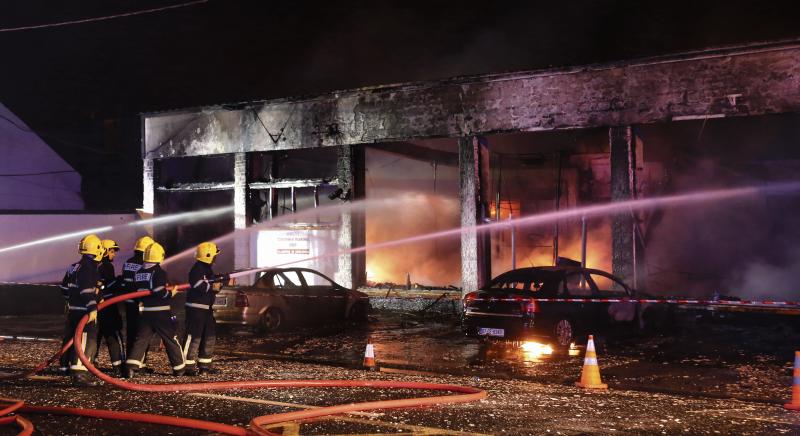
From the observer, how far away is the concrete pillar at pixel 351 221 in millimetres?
21922

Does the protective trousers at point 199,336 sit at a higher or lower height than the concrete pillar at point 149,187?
lower

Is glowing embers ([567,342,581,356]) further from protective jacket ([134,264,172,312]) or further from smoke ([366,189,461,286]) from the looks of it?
smoke ([366,189,461,286])

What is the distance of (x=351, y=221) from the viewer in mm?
21969

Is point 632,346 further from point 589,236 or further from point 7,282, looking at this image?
point 7,282

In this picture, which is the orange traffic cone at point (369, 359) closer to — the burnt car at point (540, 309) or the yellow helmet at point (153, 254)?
the burnt car at point (540, 309)

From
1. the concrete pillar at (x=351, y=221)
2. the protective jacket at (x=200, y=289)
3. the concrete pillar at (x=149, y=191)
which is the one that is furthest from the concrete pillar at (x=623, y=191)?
the concrete pillar at (x=149, y=191)

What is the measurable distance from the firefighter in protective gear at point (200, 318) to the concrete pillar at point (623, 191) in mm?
10275

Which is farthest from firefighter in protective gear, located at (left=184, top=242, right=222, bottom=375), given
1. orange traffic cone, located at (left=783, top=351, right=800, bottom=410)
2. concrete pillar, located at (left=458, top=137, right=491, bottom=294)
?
concrete pillar, located at (left=458, top=137, right=491, bottom=294)

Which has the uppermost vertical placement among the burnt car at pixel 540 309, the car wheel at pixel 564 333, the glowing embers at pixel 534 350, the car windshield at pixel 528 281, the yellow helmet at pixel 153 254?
the yellow helmet at pixel 153 254

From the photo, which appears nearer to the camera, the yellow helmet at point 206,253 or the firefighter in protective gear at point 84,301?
the firefighter in protective gear at point 84,301

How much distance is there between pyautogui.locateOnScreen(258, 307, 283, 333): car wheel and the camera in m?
17.3

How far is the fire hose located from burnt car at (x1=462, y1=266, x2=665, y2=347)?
4245 millimetres

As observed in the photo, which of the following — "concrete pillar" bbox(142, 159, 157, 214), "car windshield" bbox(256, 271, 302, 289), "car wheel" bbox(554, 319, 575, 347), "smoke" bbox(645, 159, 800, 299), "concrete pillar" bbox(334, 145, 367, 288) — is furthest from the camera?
"concrete pillar" bbox(142, 159, 157, 214)

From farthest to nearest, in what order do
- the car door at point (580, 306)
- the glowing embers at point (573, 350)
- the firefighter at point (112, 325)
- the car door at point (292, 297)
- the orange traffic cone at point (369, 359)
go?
the car door at point (292, 297) → the car door at point (580, 306) → the glowing embers at point (573, 350) → the orange traffic cone at point (369, 359) → the firefighter at point (112, 325)
